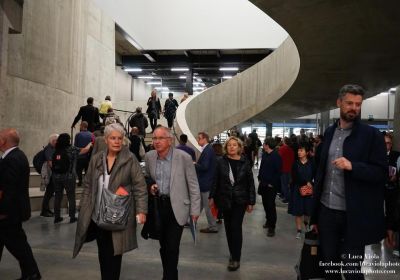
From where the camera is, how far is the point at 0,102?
918 cm

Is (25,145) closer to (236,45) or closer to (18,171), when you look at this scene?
(18,171)

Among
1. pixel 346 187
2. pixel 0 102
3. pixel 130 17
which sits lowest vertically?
pixel 346 187

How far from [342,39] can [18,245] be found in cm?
A: 694

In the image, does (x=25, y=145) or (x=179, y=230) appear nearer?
(x=179, y=230)

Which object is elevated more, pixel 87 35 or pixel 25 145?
pixel 87 35

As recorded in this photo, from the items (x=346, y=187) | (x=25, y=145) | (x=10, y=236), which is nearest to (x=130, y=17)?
(x=25, y=145)

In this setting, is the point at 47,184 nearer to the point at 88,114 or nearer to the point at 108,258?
the point at 88,114

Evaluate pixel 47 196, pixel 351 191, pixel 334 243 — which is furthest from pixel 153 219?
pixel 47 196

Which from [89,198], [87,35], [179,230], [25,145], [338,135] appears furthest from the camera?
[87,35]

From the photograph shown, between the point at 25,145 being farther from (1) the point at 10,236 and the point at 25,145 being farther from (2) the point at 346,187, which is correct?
(2) the point at 346,187

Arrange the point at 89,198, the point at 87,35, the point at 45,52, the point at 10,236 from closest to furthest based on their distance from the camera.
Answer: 1. the point at 89,198
2. the point at 10,236
3. the point at 45,52
4. the point at 87,35

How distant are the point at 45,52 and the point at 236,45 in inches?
499

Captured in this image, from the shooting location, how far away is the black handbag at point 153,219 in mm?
3551

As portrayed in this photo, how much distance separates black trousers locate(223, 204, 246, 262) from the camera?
4781 mm
